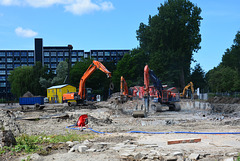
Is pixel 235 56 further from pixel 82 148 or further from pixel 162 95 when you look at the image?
pixel 82 148

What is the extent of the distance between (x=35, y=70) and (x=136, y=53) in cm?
3374

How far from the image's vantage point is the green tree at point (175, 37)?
178 ft

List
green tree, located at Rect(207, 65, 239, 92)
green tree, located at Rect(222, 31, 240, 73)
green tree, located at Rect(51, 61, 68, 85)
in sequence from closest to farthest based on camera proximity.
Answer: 1. green tree, located at Rect(207, 65, 239, 92)
2. green tree, located at Rect(222, 31, 240, 73)
3. green tree, located at Rect(51, 61, 68, 85)

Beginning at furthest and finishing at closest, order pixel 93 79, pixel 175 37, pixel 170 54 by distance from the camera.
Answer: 1. pixel 93 79
2. pixel 175 37
3. pixel 170 54

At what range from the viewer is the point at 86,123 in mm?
14906

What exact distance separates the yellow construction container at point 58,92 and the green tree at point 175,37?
16422mm

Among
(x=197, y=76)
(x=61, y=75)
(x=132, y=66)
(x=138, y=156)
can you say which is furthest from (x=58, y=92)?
(x=138, y=156)

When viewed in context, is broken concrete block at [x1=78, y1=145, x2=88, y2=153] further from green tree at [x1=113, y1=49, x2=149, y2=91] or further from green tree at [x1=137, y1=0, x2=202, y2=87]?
green tree at [x1=113, y1=49, x2=149, y2=91]

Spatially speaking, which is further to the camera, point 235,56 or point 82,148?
point 235,56

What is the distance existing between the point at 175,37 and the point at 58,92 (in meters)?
24.6

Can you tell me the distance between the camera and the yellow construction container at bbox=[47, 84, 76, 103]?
162 feet

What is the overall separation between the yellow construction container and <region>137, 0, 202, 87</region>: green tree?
16.4 m

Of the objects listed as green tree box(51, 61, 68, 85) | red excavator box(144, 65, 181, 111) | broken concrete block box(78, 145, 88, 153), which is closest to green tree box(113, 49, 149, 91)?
green tree box(51, 61, 68, 85)

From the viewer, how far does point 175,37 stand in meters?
55.5
